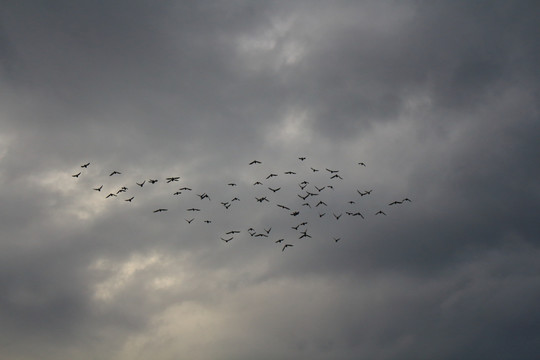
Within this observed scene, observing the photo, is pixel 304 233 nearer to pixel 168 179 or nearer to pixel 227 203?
pixel 227 203

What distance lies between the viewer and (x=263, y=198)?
16450cm

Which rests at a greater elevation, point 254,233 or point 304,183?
point 304,183

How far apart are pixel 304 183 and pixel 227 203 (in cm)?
2674

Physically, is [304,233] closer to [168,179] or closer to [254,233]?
[254,233]

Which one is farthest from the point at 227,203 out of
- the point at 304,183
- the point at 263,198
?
the point at 304,183

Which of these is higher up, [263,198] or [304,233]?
[263,198]

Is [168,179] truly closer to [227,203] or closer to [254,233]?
[227,203]

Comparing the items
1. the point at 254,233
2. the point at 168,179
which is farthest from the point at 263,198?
the point at 168,179

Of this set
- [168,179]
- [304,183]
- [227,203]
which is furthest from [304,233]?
[168,179]

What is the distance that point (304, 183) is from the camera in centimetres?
16738

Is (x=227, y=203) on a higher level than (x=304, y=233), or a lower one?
higher

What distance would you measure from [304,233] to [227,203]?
27687 mm

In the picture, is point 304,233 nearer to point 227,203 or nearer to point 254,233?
point 254,233

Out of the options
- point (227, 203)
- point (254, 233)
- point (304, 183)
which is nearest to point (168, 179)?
point (227, 203)
